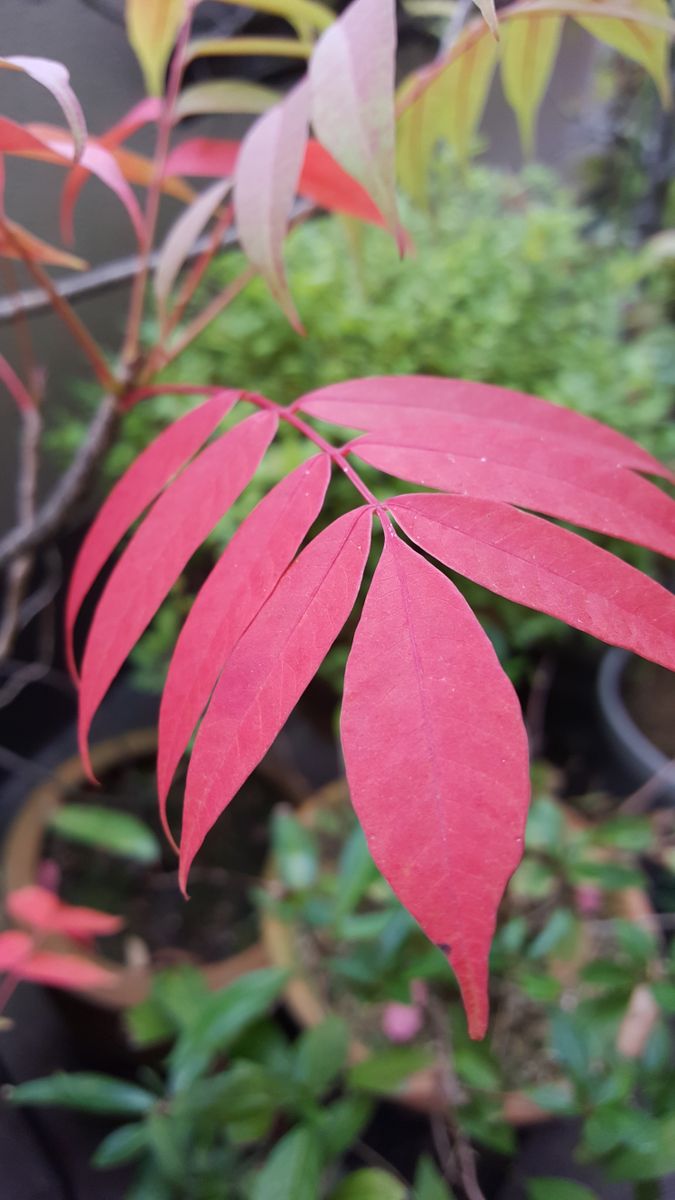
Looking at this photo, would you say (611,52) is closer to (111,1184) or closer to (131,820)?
(131,820)

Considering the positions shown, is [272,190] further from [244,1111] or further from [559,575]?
[244,1111]

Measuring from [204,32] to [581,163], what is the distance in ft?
3.50

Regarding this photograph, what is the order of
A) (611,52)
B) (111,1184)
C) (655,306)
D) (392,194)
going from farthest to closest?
(611,52)
(655,306)
(111,1184)
(392,194)

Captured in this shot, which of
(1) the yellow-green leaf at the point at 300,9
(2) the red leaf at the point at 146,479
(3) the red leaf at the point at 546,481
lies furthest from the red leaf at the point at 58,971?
(1) the yellow-green leaf at the point at 300,9

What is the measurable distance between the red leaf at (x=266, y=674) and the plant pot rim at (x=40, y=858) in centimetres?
51

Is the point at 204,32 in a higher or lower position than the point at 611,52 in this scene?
higher

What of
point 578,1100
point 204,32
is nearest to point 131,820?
point 578,1100

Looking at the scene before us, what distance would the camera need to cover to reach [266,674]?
181 mm

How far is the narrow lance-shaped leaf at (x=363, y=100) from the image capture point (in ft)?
0.74

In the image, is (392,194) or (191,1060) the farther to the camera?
(191,1060)

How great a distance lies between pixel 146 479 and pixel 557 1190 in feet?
1.22

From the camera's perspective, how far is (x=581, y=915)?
0.67 meters

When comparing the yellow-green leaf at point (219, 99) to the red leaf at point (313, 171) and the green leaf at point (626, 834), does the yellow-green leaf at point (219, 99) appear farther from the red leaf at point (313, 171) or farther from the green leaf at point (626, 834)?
the green leaf at point (626, 834)

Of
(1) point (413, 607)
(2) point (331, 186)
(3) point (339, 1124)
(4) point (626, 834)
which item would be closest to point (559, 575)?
(1) point (413, 607)
